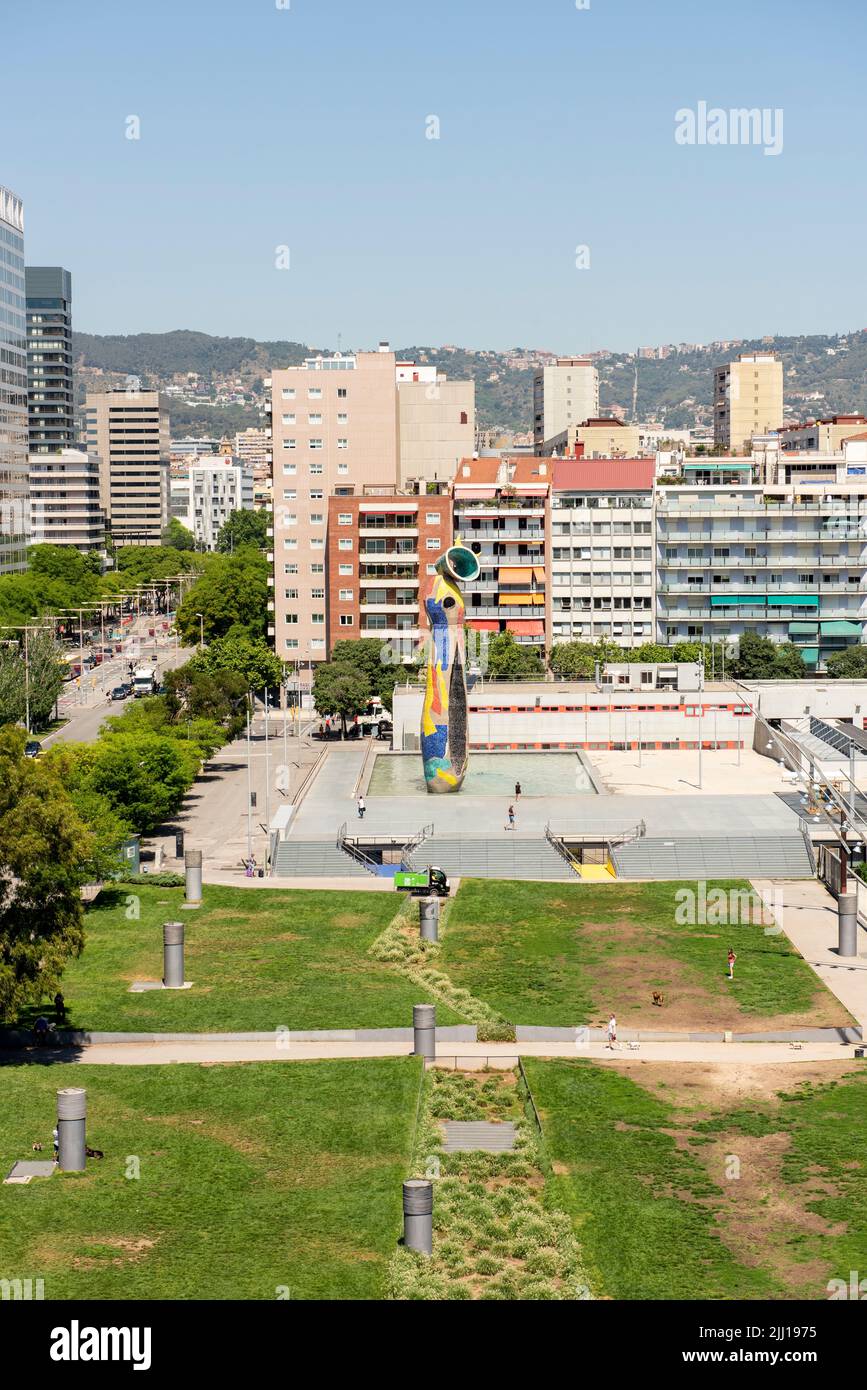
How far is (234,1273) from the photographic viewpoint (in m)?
30.7

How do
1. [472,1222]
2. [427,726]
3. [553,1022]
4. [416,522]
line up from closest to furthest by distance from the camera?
[472,1222] < [553,1022] < [427,726] < [416,522]

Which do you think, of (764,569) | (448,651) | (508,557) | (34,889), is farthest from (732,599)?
(34,889)

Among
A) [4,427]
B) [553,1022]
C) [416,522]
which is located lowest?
[553,1022]

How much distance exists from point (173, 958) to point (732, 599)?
3186 inches

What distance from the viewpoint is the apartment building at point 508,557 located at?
125312 mm

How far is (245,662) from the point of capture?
4651 inches

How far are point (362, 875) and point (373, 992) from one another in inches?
691

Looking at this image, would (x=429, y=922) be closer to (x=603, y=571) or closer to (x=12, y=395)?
(x=603, y=571)

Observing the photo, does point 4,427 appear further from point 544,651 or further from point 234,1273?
point 234,1273

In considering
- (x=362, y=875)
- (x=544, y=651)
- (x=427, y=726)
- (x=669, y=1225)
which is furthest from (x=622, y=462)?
(x=669, y=1225)

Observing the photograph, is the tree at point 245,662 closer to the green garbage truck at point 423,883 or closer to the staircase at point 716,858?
the staircase at point 716,858

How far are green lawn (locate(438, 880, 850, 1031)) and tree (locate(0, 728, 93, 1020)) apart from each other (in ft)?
44.2

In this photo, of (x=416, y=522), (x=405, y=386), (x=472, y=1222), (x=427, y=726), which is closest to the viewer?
(x=472, y=1222)

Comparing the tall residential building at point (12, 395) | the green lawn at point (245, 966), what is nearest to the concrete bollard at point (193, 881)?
the green lawn at point (245, 966)
